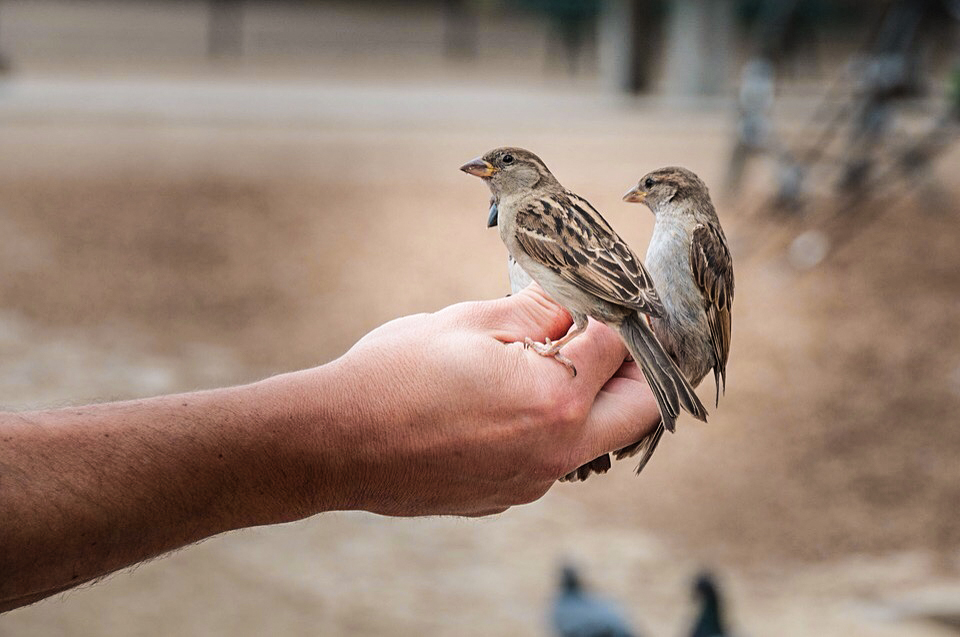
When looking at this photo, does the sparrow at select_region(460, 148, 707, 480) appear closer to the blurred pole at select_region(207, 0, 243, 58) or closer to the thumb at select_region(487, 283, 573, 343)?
the thumb at select_region(487, 283, 573, 343)

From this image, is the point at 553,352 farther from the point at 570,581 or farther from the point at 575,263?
the point at 570,581

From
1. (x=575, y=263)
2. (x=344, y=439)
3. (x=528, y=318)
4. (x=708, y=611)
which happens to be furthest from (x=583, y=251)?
(x=708, y=611)

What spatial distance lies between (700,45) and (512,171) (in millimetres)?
17785

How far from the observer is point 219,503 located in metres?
2.14

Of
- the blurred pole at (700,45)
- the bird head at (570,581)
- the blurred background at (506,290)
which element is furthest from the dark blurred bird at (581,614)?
the blurred pole at (700,45)

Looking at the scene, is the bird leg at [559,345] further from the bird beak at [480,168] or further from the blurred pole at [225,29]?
the blurred pole at [225,29]

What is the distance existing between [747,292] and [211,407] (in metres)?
12.5

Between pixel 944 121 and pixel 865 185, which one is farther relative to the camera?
pixel 865 185

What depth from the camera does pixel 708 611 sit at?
8.59 m

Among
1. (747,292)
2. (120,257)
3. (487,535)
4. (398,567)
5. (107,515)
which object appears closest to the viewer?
(107,515)

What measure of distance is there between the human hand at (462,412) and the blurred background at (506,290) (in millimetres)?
5306

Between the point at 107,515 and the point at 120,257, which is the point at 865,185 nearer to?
the point at 120,257

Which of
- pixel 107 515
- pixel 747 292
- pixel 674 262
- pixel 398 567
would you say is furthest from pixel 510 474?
pixel 747 292

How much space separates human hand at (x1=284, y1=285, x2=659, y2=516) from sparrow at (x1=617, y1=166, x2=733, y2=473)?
3.5 inches
